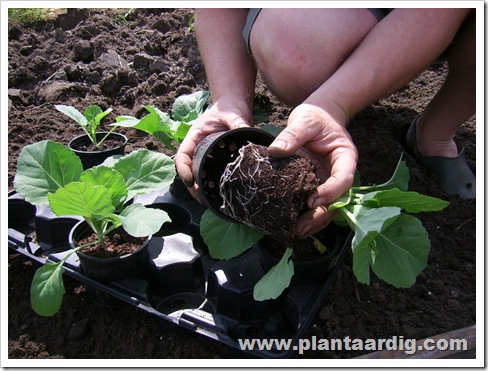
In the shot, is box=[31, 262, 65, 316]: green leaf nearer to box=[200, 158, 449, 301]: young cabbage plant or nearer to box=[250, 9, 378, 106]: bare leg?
box=[200, 158, 449, 301]: young cabbage plant

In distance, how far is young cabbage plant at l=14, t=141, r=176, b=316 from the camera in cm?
125

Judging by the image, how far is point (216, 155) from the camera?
1357 mm

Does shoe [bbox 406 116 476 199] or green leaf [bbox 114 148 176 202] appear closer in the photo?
green leaf [bbox 114 148 176 202]

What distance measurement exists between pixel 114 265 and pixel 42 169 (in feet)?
1.19

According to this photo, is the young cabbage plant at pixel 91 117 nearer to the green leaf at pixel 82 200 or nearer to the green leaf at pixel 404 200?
the green leaf at pixel 82 200

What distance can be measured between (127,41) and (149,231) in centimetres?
180

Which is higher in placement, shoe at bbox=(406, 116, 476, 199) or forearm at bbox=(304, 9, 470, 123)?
forearm at bbox=(304, 9, 470, 123)

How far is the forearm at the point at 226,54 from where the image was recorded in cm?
165

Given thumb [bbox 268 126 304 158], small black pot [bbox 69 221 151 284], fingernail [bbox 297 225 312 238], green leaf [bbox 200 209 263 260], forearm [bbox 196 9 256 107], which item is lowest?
small black pot [bbox 69 221 151 284]

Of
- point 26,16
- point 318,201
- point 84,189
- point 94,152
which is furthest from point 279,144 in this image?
point 26,16

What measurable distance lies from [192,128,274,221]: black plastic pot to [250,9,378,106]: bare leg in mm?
316

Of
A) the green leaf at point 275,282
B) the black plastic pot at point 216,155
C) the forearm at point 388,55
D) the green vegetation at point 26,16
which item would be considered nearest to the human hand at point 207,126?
the black plastic pot at point 216,155

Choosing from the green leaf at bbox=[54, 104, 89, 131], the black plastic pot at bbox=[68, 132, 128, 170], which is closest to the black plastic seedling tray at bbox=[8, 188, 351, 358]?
the black plastic pot at bbox=[68, 132, 128, 170]

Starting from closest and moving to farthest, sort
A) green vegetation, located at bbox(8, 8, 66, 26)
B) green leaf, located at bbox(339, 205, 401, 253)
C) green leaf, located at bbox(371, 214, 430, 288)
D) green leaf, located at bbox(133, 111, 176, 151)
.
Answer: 1. green leaf, located at bbox(339, 205, 401, 253)
2. green leaf, located at bbox(371, 214, 430, 288)
3. green leaf, located at bbox(133, 111, 176, 151)
4. green vegetation, located at bbox(8, 8, 66, 26)
